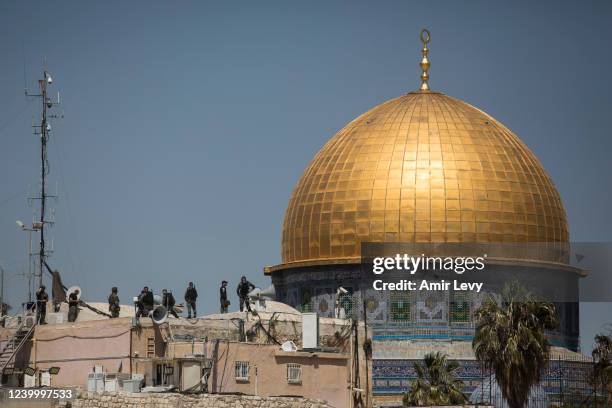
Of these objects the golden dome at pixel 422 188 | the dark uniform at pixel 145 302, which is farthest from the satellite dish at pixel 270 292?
the dark uniform at pixel 145 302

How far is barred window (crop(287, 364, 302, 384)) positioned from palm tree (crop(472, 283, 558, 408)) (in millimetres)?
3488

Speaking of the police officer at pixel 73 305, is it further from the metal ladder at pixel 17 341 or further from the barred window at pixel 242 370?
the barred window at pixel 242 370

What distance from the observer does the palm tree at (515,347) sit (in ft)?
125

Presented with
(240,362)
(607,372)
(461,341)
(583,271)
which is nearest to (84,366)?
(240,362)

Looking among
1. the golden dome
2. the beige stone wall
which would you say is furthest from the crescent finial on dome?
the beige stone wall

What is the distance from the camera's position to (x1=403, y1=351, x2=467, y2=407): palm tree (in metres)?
44.5

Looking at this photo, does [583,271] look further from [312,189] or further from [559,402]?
[559,402]

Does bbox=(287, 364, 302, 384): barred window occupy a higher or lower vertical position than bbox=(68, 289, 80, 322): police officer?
lower

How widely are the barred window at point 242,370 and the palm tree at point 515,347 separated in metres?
4.66

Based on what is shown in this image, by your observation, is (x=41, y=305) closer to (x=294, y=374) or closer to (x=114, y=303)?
(x=114, y=303)

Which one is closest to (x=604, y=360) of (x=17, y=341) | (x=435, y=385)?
(x=435, y=385)

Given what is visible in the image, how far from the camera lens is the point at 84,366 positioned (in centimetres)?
3719

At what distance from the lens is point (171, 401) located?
32.7 metres

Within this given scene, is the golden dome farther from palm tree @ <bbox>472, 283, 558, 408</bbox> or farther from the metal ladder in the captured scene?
the metal ladder
